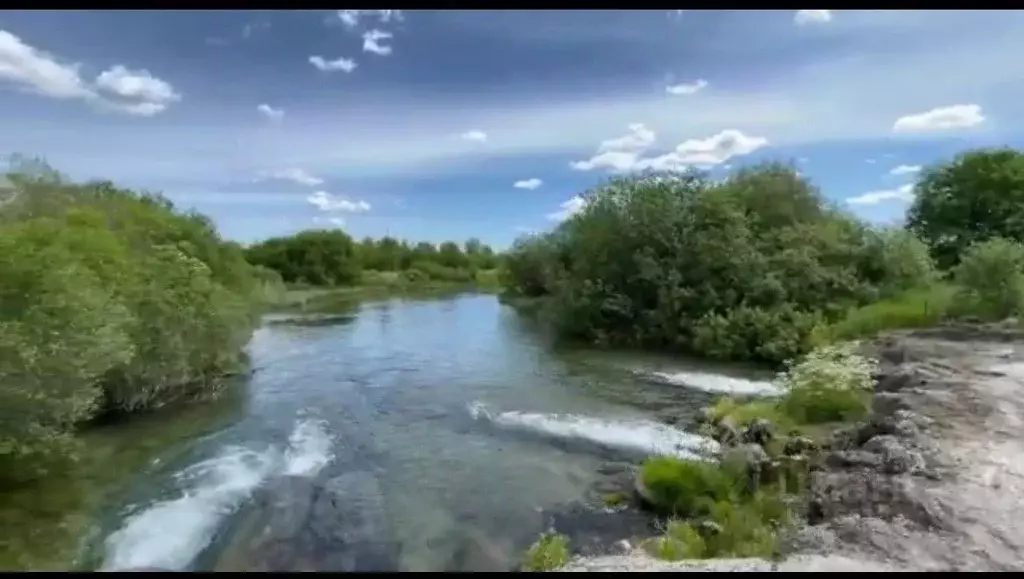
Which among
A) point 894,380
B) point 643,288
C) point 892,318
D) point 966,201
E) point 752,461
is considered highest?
point 966,201

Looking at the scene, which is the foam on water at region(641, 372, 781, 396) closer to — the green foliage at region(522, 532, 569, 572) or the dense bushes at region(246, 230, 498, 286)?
the dense bushes at region(246, 230, 498, 286)

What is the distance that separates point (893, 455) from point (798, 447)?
75cm

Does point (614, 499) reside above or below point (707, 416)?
below

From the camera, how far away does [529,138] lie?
13.4 ft

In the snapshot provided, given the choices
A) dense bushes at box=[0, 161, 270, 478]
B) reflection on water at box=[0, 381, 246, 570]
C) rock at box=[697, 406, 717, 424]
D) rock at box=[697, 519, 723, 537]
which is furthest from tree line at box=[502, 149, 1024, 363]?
reflection on water at box=[0, 381, 246, 570]

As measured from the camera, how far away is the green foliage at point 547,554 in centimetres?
305

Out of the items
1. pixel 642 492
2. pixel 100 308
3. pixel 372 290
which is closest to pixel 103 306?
pixel 100 308

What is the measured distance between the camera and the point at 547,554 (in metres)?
3.20

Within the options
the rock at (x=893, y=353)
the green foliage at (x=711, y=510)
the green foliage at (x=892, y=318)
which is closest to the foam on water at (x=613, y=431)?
the green foliage at (x=711, y=510)

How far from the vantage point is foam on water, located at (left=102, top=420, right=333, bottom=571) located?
3.40 m

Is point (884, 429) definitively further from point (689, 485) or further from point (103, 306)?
point (103, 306)

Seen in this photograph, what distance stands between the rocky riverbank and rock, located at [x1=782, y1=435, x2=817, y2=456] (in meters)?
0.08

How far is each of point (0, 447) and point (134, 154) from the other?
5.59ft
